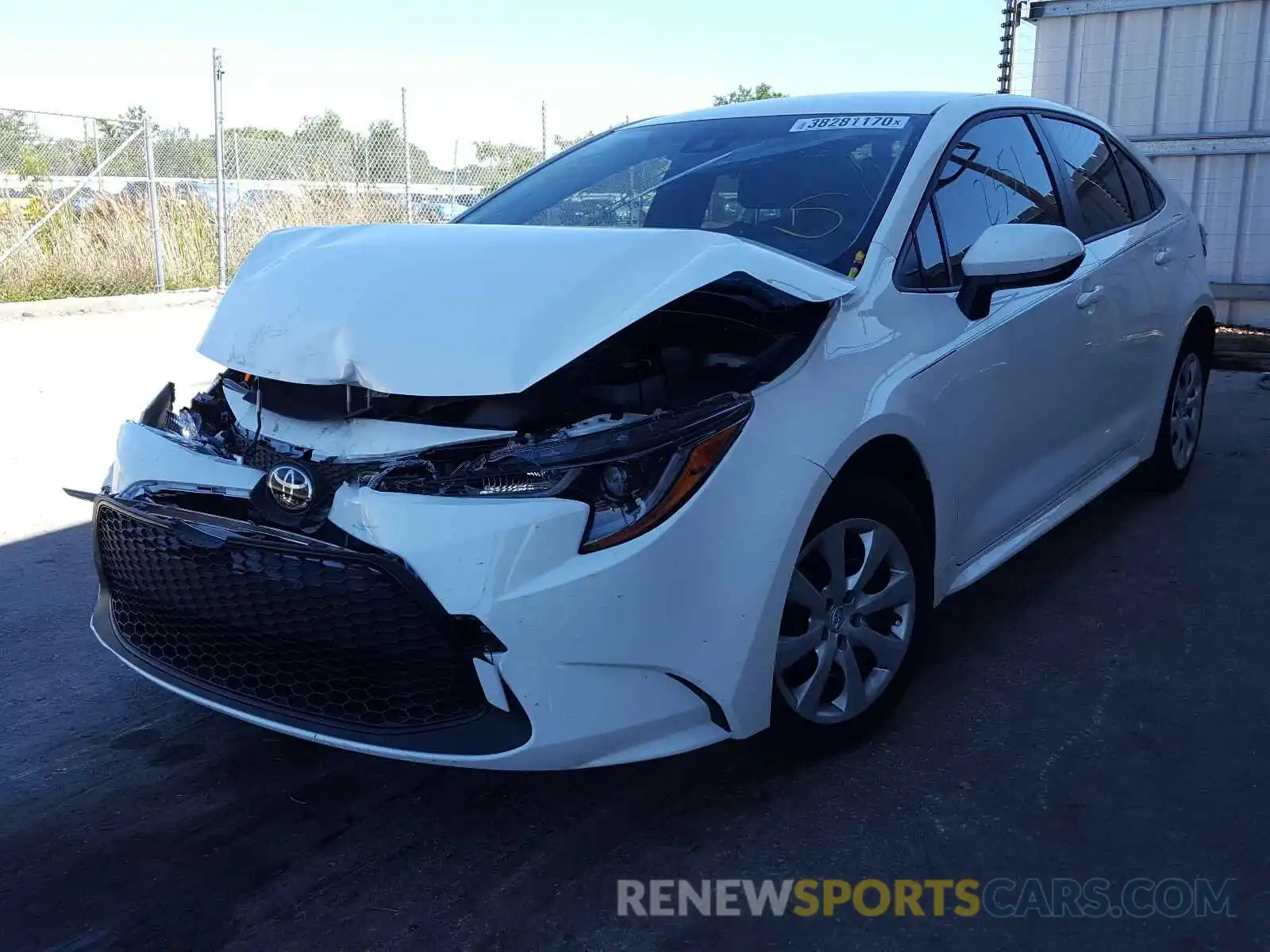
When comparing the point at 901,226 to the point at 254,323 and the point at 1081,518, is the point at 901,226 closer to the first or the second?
the point at 254,323

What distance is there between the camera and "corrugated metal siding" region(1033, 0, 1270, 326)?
374 inches

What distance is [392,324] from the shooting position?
2.46 metres

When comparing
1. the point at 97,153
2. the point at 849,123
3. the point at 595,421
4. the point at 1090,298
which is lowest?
the point at 595,421

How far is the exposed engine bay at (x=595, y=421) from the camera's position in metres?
2.27

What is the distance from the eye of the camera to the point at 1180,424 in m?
4.99

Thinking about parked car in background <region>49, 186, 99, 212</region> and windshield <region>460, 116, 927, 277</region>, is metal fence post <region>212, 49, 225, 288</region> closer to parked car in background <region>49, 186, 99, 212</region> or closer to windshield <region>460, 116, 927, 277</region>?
parked car in background <region>49, 186, 99, 212</region>

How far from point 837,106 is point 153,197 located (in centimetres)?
1125

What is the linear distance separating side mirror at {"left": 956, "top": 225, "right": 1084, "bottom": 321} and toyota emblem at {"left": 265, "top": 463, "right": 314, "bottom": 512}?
1738mm

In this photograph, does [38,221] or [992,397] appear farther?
[38,221]

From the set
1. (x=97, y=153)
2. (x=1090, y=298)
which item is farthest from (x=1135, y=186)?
(x=97, y=153)

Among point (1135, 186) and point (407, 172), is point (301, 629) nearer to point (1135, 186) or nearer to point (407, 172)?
point (1135, 186)

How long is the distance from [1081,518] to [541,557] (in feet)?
11.1

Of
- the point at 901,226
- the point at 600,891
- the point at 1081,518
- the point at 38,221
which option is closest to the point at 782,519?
the point at 600,891

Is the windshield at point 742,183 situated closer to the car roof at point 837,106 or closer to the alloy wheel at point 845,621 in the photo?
the car roof at point 837,106
